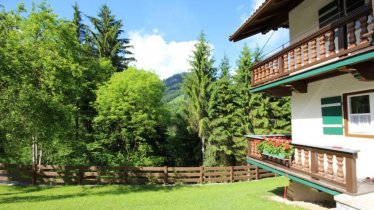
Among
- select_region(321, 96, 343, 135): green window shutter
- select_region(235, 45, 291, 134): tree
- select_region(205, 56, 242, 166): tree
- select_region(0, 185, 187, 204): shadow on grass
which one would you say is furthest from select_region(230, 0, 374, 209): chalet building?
select_region(235, 45, 291, 134): tree

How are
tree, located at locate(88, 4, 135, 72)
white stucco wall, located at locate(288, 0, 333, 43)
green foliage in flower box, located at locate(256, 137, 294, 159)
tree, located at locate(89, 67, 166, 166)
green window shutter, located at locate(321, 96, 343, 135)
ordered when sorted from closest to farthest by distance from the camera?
1. green window shutter, located at locate(321, 96, 343, 135)
2. green foliage in flower box, located at locate(256, 137, 294, 159)
3. white stucco wall, located at locate(288, 0, 333, 43)
4. tree, located at locate(89, 67, 166, 166)
5. tree, located at locate(88, 4, 135, 72)

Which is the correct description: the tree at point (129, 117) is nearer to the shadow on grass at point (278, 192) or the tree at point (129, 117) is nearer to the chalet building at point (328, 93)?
the shadow on grass at point (278, 192)

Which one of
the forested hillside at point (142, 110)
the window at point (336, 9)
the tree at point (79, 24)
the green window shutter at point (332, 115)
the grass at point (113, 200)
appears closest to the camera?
the window at point (336, 9)

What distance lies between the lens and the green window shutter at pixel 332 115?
8.68 meters

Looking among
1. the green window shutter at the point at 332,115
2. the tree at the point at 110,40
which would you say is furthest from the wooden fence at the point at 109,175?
the tree at the point at 110,40

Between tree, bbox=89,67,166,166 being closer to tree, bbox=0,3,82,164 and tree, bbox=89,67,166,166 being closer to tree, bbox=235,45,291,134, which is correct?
tree, bbox=0,3,82,164

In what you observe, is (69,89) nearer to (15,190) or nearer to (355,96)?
(15,190)

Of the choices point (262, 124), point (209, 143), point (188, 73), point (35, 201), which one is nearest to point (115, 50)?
point (188, 73)

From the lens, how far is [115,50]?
1276 inches

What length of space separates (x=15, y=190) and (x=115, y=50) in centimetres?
1952

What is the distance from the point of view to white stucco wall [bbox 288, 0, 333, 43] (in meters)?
10.0

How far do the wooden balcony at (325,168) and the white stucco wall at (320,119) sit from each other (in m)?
0.82

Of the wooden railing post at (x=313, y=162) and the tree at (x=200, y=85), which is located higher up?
the tree at (x=200, y=85)

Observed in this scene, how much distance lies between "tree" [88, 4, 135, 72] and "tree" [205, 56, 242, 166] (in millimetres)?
13484
